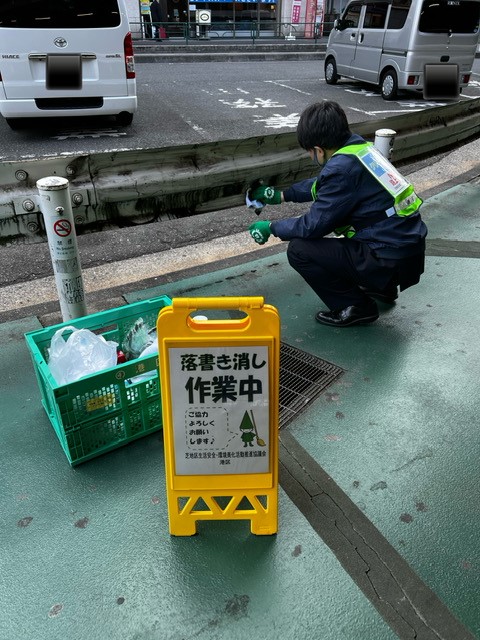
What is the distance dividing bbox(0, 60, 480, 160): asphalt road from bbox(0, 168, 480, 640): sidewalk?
5.31 metres

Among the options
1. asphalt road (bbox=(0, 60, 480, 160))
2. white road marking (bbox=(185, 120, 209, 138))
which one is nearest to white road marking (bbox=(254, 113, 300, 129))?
asphalt road (bbox=(0, 60, 480, 160))

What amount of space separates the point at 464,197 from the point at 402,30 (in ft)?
21.6

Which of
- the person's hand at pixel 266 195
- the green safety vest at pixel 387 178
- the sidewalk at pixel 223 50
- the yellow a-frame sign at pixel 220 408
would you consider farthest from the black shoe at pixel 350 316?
the sidewalk at pixel 223 50

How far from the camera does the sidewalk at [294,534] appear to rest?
5.65 ft

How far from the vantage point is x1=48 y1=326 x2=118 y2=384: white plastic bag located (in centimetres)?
235

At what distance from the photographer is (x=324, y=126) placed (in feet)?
9.21

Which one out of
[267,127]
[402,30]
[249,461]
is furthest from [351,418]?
[402,30]

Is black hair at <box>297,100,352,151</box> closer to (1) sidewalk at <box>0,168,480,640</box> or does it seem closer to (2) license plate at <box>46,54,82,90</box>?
(1) sidewalk at <box>0,168,480,640</box>

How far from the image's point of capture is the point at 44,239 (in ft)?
9.34

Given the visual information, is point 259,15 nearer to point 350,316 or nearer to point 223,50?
point 223,50

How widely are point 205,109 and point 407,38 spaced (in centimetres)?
421

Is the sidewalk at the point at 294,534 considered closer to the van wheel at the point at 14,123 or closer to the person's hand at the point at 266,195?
the person's hand at the point at 266,195

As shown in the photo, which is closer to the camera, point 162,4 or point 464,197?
point 464,197

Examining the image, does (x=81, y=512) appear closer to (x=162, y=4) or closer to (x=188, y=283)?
(x=188, y=283)
